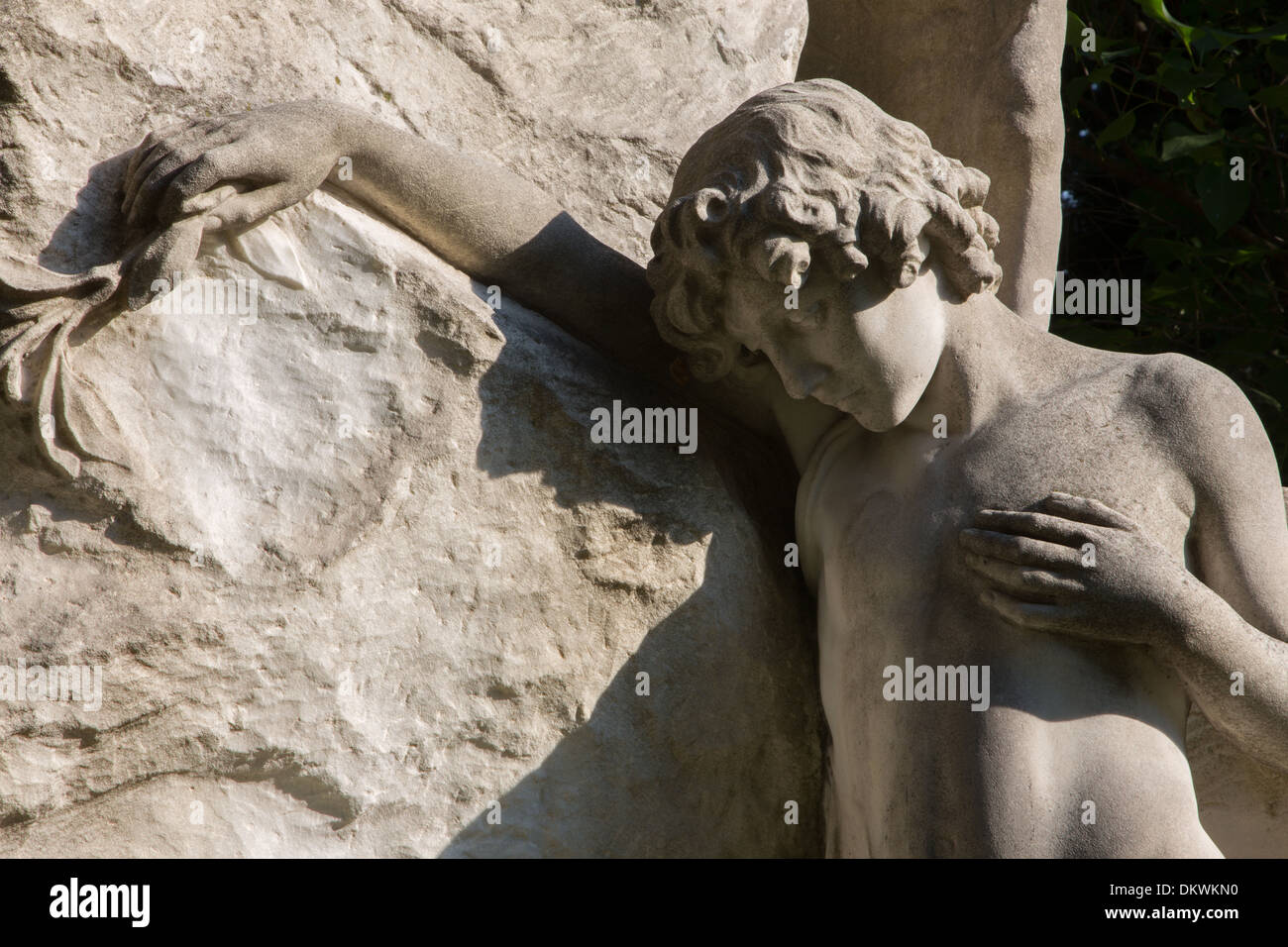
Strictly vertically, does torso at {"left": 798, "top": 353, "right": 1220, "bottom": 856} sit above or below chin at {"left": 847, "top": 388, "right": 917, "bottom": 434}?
below

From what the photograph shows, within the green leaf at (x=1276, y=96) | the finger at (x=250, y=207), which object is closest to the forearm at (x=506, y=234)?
the finger at (x=250, y=207)

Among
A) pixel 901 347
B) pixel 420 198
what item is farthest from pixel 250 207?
pixel 901 347

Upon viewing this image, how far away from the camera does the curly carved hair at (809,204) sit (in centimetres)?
262

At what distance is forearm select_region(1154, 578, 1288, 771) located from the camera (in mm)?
2555

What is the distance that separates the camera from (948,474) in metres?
2.78

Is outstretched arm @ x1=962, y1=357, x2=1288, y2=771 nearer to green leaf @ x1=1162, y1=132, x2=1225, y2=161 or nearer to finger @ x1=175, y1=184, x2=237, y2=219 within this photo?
finger @ x1=175, y1=184, x2=237, y2=219

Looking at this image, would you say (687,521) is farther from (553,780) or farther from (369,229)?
(369,229)

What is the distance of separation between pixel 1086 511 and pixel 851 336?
1.48 ft

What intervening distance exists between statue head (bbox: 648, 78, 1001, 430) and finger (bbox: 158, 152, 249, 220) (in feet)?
2.27

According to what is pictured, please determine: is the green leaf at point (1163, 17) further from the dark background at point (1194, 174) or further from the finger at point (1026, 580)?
the finger at point (1026, 580)

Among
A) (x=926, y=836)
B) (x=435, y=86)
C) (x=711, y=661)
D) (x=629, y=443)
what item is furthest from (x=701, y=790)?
(x=435, y=86)

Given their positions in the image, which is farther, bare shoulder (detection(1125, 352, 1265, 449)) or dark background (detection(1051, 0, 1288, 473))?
dark background (detection(1051, 0, 1288, 473))

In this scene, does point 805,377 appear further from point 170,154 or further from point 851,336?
point 170,154

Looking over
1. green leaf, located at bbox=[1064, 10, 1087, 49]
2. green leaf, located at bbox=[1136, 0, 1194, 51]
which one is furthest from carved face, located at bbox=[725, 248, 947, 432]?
green leaf, located at bbox=[1064, 10, 1087, 49]
